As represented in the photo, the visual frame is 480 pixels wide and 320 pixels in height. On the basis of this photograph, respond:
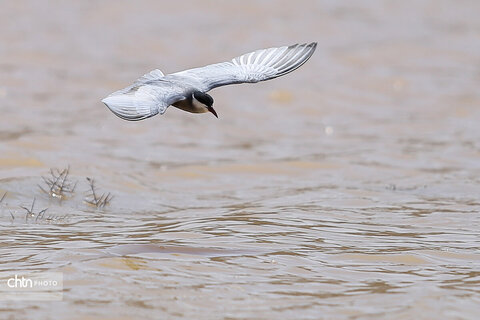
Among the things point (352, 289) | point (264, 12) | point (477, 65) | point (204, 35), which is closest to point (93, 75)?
point (204, 35)

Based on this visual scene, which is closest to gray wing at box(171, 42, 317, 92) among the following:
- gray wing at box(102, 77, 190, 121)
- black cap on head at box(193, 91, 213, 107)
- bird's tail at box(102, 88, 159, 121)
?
black cap on head at box(193, 91, 213, 107)

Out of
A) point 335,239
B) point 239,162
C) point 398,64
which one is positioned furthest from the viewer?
point 398,64

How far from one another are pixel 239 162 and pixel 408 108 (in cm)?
483

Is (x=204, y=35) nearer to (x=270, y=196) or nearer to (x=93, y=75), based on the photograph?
(x=93, y=75)

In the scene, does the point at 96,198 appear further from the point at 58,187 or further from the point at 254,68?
the point at 254,68

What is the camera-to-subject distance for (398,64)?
61.9 feet

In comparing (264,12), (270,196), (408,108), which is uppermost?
(264,12)

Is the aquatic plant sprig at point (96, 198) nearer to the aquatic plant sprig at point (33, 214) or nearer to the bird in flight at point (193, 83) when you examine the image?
the aquatic plant sprig at point (33, 214)
